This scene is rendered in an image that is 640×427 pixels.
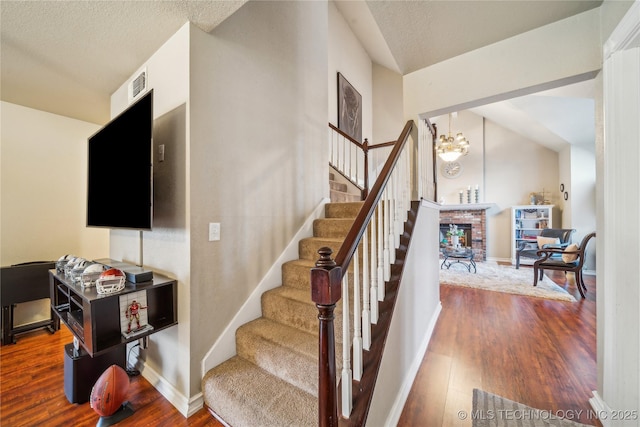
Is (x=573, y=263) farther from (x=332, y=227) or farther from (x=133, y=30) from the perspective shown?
(x=133, y=30)

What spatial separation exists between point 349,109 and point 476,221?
4.66 metres

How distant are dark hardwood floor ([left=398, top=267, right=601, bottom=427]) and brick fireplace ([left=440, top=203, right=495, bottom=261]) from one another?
3.39 metres

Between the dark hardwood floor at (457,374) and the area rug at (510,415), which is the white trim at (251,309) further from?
the area rug at (510,415)

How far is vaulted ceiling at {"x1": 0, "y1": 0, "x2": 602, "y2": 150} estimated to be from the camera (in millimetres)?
1493

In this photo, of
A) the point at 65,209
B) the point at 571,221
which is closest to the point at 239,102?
the point at 65,209

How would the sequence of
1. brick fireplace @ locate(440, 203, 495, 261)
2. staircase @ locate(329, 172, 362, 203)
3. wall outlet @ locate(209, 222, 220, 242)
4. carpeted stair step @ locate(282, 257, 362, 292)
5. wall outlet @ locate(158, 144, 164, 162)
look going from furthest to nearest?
brick fireplace @ locate(440, 203, 495, 261)
staircase @ locate(329, 172, 362, 203)
carpeted stair step @ locate(282, 257, 362, 292)
wall outlet @ locate(158, 144, 164, 162)
wall outlet @ locate(209, 222, 220, 242)

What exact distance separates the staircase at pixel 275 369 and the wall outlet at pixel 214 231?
660 mm

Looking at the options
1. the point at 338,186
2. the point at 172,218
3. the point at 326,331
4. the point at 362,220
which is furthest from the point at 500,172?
the point at 172,218

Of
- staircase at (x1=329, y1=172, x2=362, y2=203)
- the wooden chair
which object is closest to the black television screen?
staircase at (x1=329, y1=172, x2=362, y2=203)

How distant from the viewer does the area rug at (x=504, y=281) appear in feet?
13.0

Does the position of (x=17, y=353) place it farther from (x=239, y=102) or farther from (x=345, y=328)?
(x=345, y=328)

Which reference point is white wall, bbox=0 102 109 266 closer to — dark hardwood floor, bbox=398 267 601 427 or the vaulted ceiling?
the vaulted ceiling

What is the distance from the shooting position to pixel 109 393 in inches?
58.9

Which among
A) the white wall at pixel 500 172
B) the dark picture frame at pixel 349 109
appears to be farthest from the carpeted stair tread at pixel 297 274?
the white wall at pixel 500 172
